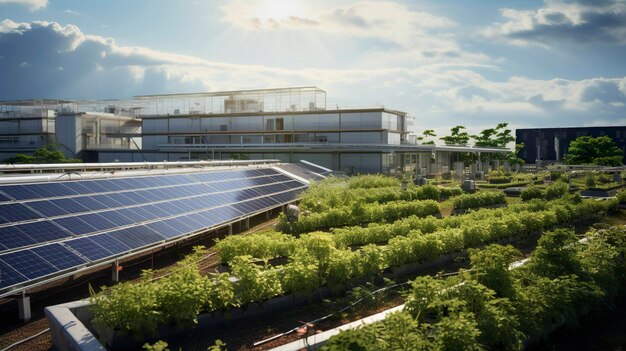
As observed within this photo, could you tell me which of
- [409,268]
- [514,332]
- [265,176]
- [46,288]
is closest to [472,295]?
[514,332]

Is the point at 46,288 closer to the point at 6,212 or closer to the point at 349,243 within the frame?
the point at 6,212

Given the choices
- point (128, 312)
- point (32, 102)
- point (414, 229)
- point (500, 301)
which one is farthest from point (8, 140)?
point (500, 301)

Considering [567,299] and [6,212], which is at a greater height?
[6,212]

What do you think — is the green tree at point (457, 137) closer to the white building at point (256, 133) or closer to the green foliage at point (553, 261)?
A: the white building at point (256, 133)

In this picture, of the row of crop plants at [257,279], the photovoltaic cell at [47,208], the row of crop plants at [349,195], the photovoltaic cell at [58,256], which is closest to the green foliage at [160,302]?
the row of crop plants at [257,279]

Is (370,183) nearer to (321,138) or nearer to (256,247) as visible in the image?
(256,247)

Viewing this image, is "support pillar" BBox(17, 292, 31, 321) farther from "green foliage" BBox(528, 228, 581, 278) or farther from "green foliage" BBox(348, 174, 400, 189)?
"green foliage" BBox(348, 174, 400, 189)
